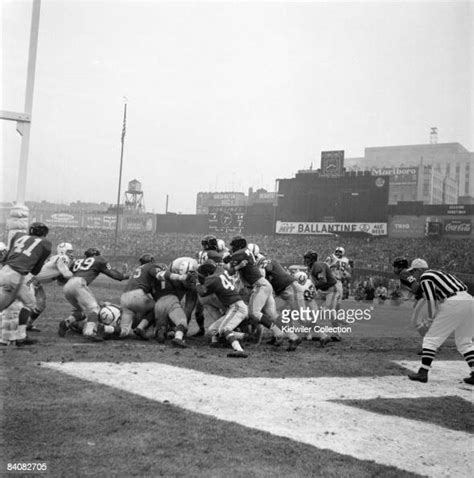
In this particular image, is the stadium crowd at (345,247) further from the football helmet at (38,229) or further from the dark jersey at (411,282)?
the football helmet at (38,229)

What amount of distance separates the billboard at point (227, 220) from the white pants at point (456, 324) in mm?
25110

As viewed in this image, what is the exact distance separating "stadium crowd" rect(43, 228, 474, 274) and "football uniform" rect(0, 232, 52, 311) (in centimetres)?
1908

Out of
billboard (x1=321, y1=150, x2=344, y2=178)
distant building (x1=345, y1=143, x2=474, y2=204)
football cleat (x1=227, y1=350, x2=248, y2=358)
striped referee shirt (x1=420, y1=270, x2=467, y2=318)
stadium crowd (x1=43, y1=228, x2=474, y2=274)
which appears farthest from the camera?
distant building (x1=345, y1=143, x2=474, y2=204)

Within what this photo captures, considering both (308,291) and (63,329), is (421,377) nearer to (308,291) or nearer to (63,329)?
(308,291)

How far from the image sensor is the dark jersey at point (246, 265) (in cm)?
784

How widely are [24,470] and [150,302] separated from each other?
5.18m

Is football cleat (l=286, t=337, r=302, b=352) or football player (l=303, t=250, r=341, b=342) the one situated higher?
football player (l=303, t=250, r=341, b=342)

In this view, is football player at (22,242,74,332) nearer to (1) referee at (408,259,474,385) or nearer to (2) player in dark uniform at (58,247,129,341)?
(2) player in dark uniform at (58,247,129,341)

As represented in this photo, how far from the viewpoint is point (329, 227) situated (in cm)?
2916

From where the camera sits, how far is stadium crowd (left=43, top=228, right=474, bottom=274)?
25.1 meters

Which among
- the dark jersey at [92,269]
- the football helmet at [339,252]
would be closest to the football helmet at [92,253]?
the dark jersey at [92,269]

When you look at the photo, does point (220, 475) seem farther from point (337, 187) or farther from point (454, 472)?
point (337, 187)

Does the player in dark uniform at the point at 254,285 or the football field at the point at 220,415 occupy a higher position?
the player in dark uniform at the point at 254,285

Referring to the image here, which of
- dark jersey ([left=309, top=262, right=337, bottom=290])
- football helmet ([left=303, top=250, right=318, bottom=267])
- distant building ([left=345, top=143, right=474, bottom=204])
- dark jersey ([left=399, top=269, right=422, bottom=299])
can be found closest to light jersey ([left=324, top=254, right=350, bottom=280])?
dark jersey ([left=309, top=262, right=337, bottom=290])
